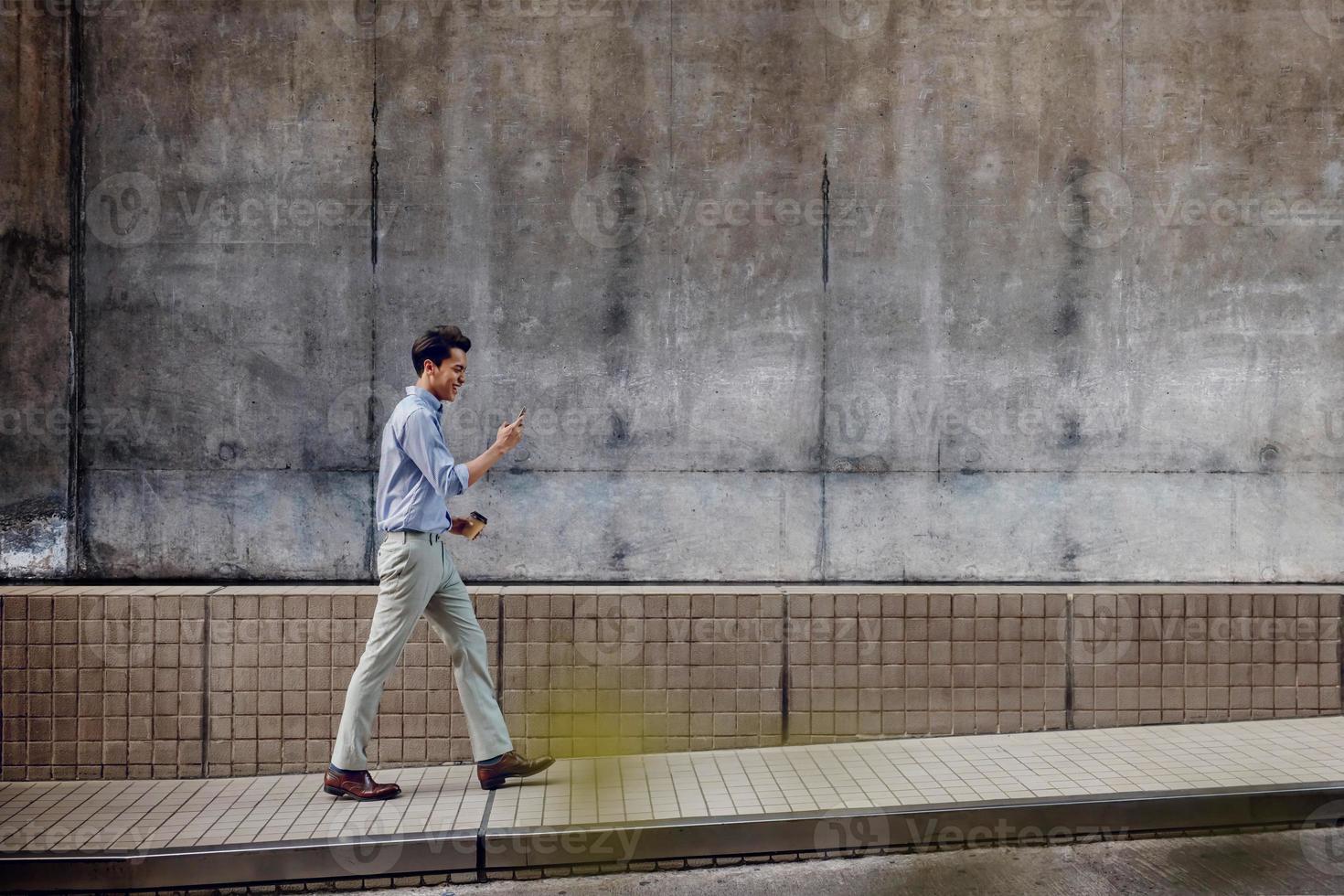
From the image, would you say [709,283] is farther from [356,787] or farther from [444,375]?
[356,787]

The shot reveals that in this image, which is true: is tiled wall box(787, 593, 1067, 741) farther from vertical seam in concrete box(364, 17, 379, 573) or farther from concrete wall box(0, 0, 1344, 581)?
vertical seam in concrete box(364, 17, 379, 573)

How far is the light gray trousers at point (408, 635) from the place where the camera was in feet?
15.2

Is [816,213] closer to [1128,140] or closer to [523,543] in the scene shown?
[1128,140]

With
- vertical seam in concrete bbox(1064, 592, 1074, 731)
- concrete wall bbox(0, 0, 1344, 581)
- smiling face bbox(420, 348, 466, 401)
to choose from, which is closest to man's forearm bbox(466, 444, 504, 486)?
smiling face bbox(420, 348, 466, 401)

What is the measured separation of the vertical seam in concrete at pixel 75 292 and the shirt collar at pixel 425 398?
234cm

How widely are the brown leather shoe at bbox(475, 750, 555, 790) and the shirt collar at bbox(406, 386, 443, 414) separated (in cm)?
169

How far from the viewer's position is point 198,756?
206 inches

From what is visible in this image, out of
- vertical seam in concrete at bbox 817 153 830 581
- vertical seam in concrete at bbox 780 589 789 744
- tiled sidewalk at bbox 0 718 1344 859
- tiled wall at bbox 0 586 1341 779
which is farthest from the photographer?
vertical seam in concrete at bbox 817 153 830 581

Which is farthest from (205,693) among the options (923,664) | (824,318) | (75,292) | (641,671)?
(824,318)

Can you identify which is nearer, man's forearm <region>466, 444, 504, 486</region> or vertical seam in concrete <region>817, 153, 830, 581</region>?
man's forearm <region>466, 444, 504, 486</region>

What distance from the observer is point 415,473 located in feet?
15.3

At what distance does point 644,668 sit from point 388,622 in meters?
1.49

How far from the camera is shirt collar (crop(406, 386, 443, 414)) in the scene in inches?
185

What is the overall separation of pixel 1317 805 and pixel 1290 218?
3420mm
